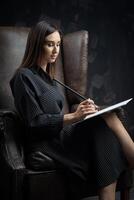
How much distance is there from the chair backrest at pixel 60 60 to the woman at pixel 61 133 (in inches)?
15.9

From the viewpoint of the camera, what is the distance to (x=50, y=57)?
2018mm

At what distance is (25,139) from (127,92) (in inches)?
60.8

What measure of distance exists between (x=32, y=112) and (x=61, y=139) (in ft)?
0.74

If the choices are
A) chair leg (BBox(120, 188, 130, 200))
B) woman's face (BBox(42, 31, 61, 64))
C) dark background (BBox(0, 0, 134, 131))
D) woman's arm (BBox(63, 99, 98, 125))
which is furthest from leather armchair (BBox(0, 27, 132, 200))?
dark background (BBox(0, 0, 134, 131))

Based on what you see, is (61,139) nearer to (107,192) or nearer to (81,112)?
(81,112)

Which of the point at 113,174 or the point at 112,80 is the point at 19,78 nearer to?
the point at 113,174

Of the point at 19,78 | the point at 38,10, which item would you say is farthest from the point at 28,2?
the point at 19,78

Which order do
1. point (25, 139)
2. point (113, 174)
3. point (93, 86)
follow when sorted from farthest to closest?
point (93, 86), point (25, 139), point (113, 174)

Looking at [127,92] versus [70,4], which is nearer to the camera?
[70,4]

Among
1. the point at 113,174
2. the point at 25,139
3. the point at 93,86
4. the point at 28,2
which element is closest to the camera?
the point at 113,174

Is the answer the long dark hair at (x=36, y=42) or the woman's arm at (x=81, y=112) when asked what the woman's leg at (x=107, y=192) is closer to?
the woman's arm at (x=81, y=112)

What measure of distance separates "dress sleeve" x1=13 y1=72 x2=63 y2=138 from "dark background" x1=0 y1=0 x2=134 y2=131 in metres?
1.03

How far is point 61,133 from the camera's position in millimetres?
1967

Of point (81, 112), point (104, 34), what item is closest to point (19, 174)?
point (81, 112)
